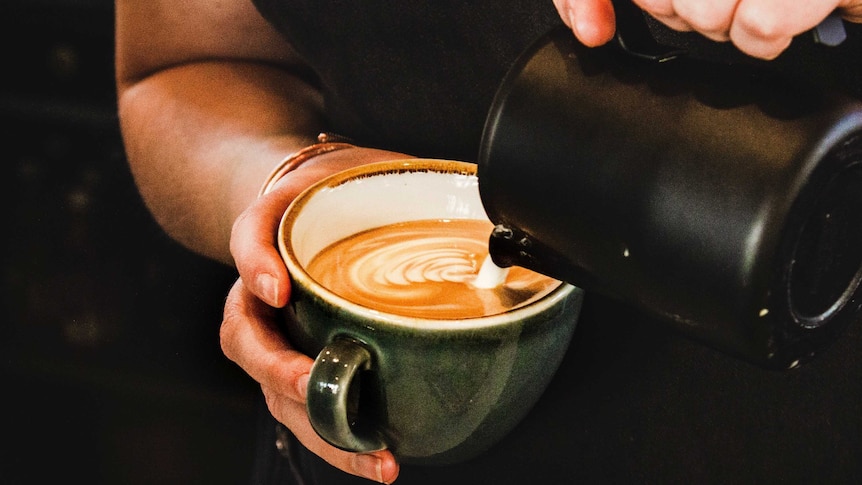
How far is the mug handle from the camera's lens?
0.44 meters

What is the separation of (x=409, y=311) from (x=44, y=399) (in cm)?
109

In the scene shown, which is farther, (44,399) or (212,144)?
(44,399)

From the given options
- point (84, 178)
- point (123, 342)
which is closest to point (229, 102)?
point (84, 178)

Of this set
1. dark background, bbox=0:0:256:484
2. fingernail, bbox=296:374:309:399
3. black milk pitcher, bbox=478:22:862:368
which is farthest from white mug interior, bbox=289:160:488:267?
dark background, bbox=0:0:256:484

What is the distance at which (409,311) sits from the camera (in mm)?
557

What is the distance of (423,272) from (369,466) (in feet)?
0.52

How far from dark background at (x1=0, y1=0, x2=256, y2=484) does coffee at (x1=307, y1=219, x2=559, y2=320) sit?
62 centimetres

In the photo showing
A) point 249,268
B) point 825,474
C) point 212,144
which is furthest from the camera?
point 212,144

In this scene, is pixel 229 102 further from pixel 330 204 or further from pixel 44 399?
pixel 44 399

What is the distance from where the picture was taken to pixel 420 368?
460 millimetres

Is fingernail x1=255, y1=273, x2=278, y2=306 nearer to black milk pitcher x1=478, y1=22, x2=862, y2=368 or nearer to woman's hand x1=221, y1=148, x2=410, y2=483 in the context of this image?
woman's hand x1=221, y1=148, x2=410, y2=483

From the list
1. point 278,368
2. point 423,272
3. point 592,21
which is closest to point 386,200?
point 423,272

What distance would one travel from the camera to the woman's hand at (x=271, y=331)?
529 mm

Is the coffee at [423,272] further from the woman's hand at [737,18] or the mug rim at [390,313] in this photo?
the woman's hand at [737,18]
